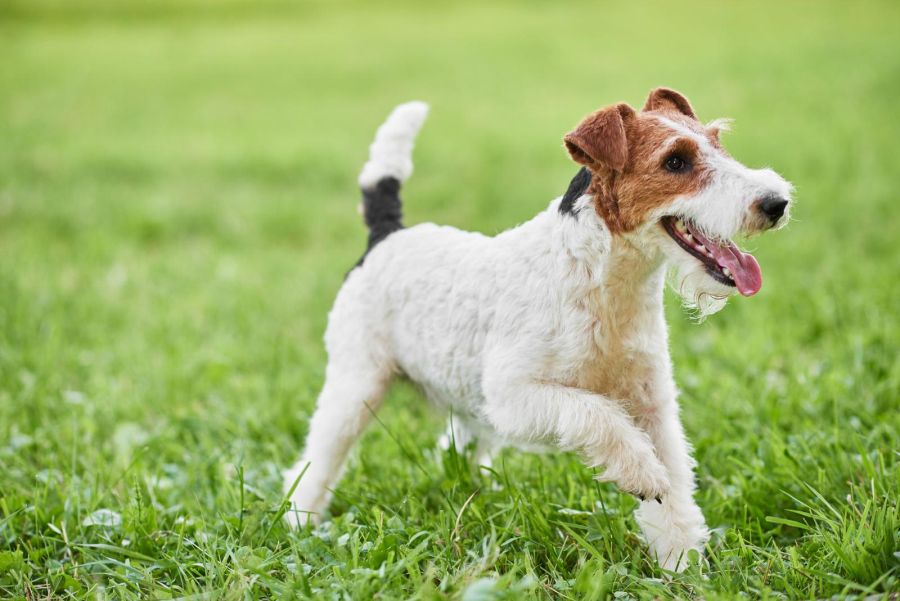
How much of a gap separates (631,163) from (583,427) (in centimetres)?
91

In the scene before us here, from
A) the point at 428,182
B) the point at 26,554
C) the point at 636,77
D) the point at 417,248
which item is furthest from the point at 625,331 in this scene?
the point at 636,77

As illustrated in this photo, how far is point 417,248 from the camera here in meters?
3.80

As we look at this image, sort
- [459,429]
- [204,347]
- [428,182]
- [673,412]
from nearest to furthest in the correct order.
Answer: [673,412], [459,429], [204,347], [428,182]

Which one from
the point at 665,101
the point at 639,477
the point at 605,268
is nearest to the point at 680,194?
the point at 605,268

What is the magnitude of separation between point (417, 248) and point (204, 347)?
2.86m

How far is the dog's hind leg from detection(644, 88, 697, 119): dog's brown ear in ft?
5.18

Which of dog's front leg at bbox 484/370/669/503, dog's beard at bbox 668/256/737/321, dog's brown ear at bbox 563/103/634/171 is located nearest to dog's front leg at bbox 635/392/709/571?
dog's front leg at bbox 484/370/669/503

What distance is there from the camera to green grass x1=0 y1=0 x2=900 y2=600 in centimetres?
313

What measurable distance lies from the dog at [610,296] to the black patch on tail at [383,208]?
1.54 ft

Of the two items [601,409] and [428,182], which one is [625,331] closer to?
[601,409]

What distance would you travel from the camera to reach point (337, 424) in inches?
152

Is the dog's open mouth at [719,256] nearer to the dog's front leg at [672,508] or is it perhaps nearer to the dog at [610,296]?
the dog at [610,296]

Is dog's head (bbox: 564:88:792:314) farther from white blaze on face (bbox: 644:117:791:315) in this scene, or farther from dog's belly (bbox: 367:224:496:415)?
dog's belly (bbox: 367:224:496:415)

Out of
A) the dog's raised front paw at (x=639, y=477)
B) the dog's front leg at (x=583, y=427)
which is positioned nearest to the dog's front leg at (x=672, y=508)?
the dog's front leg at (x=583, y=427)
